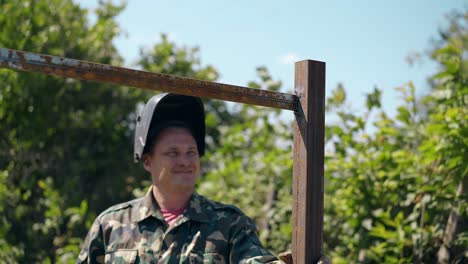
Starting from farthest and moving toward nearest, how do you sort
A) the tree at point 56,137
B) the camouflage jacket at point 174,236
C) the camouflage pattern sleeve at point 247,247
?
the tree at point 56,137
the camouflage jacket at point 174,236
the camouflage pattern sleeve at point 247,247

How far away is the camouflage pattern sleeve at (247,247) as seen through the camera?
8.38 feet

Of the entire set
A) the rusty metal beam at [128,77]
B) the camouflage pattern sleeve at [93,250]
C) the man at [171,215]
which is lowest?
the camouflage pattern sleeve at [93,250]

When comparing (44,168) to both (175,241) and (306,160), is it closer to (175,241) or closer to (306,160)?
A: (175,241)

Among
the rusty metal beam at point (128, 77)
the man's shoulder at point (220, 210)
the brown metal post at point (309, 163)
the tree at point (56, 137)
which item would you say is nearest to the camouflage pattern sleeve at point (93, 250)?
the man's shoulder at point (220, 210)

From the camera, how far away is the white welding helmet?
291cm

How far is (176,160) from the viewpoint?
284 cm

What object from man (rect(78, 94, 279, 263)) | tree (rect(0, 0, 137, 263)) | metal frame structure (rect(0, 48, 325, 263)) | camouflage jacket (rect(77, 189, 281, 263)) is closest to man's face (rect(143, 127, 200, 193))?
man (rect(78, 94, 279, 263))

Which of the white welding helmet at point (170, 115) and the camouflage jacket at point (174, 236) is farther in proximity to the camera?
the white welding helmet at point (170, 115)

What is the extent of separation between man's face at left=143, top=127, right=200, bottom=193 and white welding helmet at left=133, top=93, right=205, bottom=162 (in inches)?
2.2

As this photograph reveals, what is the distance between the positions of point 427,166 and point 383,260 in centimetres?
60

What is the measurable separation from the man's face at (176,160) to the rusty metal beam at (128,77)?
0.61 m

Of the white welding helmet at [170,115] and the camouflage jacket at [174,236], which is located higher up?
the white welding helmet at [170,115]

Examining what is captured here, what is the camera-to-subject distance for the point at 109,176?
6.91 meters

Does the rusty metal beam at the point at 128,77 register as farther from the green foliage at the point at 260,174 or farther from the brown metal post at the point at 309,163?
the green foliage at the point at 260,174
